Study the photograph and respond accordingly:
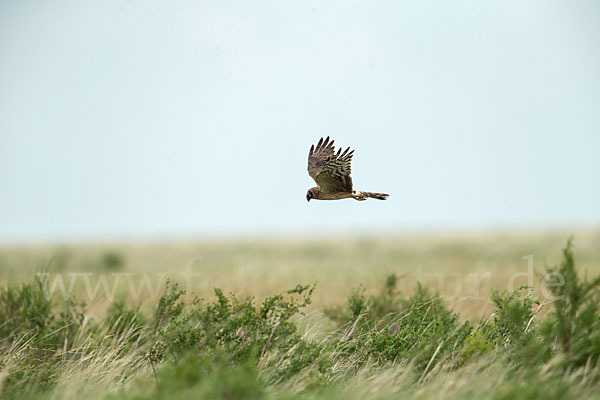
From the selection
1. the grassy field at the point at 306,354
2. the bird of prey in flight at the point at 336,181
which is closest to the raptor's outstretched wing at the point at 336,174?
the bird of prey in flight at the point at 336,181

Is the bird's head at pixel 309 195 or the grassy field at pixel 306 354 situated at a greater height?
the bird's head at pixel 309 195

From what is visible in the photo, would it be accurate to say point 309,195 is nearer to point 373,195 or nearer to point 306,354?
point 373,195

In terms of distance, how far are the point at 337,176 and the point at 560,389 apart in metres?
3.63

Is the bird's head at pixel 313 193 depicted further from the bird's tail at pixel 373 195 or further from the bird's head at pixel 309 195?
the bird's tail at pixel 373 195

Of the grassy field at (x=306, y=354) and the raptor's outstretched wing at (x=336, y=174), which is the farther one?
the raptor's outstretched wing at (x=336, y=174)

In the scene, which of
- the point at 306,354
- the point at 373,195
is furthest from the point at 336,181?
the point at 306,354

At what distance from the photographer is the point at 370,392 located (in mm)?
5242

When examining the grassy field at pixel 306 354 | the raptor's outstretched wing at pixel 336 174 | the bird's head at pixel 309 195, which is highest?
the raptor's outstretched wing at pixel 336 174

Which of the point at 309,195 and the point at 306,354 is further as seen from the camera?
the point at 309,195

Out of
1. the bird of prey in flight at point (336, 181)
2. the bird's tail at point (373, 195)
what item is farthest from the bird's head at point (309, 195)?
the bird's tail at point (373, 195)

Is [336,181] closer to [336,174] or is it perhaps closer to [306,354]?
[336,174]

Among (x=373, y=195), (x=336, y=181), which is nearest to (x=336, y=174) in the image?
(x=336, y=181)

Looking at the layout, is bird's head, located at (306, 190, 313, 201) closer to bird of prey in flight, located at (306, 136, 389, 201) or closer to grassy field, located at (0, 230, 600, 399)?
bird of prey in flight, located at (306, 136, 389, 201)

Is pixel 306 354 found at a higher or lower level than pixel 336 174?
lower
